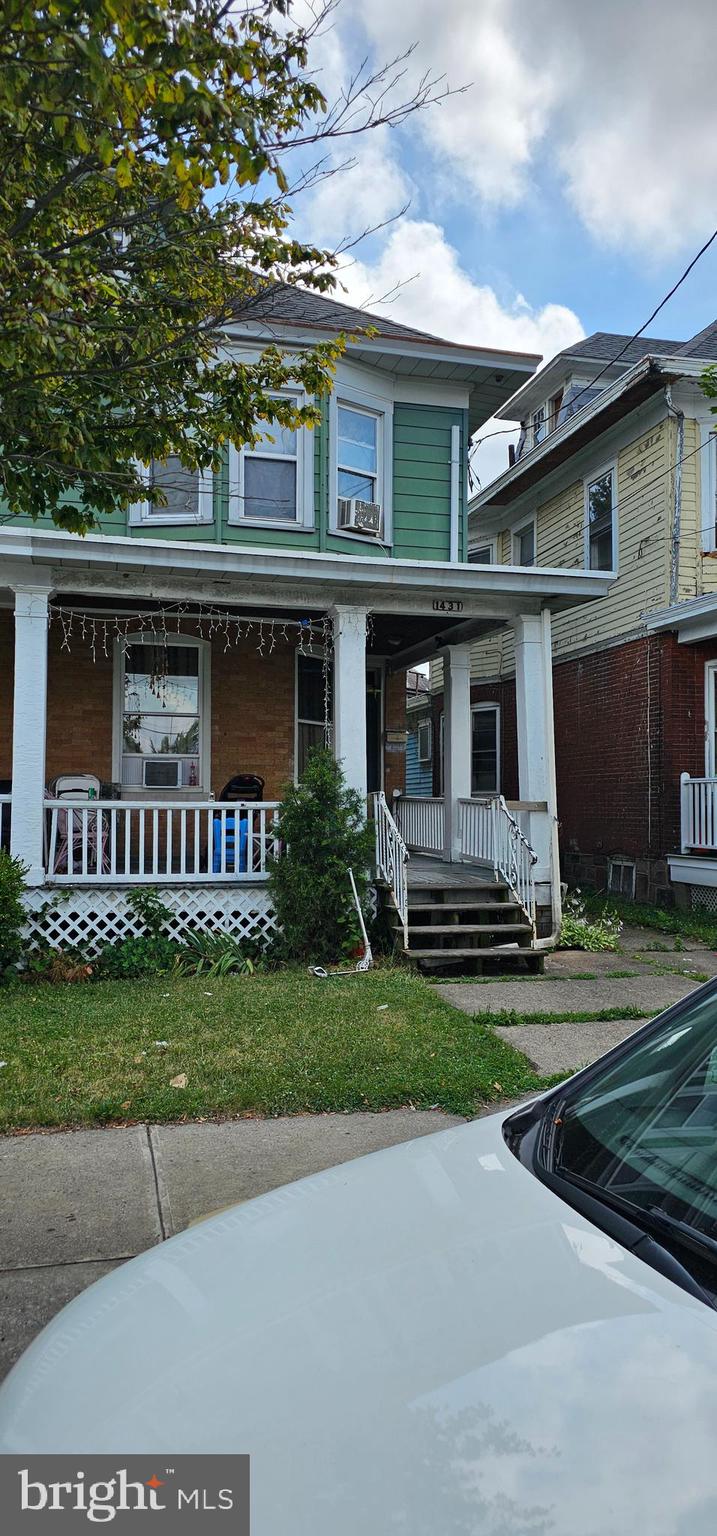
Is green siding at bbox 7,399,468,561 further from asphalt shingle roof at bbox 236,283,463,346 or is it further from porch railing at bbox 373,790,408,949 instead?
porch railing at bbox 373,790,408,949

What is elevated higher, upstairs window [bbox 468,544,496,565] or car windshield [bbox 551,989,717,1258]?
upstairs window [bbox 468,544,496,565]

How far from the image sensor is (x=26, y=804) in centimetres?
870

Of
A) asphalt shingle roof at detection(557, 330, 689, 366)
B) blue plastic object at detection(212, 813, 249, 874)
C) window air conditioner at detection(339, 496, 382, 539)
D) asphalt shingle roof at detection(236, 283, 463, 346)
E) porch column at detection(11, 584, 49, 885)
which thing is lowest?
blue plastic object at detection(212, 813, 249, 874)

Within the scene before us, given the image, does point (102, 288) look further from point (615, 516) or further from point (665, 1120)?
point (615, 516)

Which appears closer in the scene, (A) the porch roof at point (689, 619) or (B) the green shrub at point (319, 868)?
(B) the green shrub at point (319, 868)

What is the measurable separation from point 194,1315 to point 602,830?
13.6 m

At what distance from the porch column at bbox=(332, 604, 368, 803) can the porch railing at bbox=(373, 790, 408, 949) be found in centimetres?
41

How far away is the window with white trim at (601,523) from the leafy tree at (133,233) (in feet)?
35.3

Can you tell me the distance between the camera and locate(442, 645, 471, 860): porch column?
11648mm

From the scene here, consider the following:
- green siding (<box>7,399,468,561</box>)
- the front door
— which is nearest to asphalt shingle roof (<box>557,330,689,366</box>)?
green siding (<box>7,399,468,561</box>)

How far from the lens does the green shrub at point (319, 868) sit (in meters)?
8.77

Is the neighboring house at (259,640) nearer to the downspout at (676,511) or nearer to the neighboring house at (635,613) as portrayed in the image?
the neighboring house at (635,613)

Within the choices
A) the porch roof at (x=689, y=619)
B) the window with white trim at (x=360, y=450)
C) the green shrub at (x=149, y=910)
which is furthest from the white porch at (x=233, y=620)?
the porch roof at (x=689, y=619)

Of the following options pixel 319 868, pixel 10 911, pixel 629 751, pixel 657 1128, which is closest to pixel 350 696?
pixel 319 868
